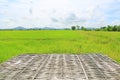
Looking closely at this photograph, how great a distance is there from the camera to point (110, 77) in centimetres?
650

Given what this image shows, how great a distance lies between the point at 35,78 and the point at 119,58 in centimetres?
884

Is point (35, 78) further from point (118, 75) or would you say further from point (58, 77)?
point (118, 75)

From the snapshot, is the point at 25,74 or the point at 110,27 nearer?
the point at 25,74

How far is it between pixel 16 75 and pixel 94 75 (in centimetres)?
200

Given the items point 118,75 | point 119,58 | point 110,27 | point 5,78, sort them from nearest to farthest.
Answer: point 5,78
point 118,75
point 119,58
point 110,27

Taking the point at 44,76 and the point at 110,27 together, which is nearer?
the point at 44,76

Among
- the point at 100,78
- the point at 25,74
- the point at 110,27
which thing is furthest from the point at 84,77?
the point at 110,27

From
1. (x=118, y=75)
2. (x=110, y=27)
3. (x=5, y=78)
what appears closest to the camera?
(x=5, y=78)

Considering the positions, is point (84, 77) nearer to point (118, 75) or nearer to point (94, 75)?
point (94, 75)

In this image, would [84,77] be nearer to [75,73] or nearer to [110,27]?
[75,73]

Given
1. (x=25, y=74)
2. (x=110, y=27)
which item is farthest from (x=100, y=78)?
(x=110, y=27)

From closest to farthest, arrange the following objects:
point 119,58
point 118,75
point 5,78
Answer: point 5,78 < point 118,75 < point 119,58

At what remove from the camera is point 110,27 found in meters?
122

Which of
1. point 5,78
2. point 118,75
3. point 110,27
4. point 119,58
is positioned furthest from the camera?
point 110,27
